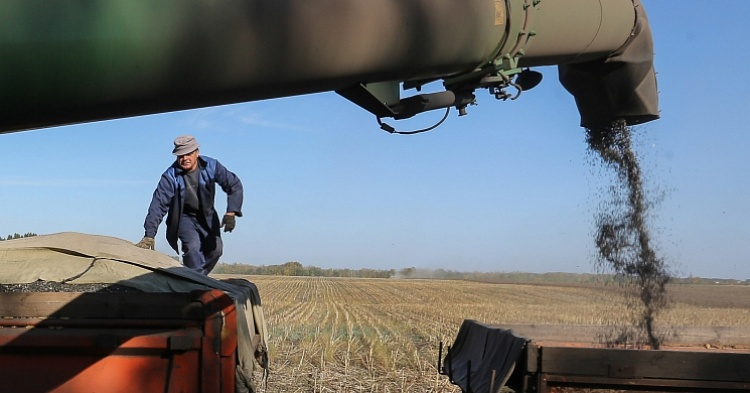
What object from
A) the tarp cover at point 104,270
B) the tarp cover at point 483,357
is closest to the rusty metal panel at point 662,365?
the tarp cover at point 483,357

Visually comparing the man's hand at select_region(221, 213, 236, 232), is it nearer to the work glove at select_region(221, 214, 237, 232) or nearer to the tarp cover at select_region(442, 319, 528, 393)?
the work glove at select_region(221, 214, 237, 232)

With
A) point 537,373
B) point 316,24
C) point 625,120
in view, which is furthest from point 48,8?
point 625,120

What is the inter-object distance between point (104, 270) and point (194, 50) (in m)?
2.61

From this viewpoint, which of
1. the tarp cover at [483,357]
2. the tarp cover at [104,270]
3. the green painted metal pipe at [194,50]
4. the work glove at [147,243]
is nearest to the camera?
the green painted metal pipe at [194,50]

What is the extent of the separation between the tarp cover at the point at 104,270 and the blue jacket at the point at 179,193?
1839mm

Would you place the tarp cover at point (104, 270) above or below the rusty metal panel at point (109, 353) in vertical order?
above

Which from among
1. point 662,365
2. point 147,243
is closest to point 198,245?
point 147,243

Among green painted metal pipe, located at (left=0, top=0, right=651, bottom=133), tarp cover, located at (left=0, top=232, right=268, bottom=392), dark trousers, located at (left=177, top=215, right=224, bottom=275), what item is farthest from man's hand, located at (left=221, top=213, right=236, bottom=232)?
green painted metal pipe, located at (left=0, top=0, right=651, bottom=133)

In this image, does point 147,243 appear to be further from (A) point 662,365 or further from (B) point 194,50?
(B) point 194,50

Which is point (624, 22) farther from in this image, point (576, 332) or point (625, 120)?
point (576, 332)

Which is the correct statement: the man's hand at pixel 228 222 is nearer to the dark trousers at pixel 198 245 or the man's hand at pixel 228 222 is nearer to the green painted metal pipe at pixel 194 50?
the dark trousers at pixel 198 245

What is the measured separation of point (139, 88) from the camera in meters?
1.47

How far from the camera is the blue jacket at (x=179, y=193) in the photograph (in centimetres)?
620

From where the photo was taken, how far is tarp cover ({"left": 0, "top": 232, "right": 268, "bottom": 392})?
12.3ft
